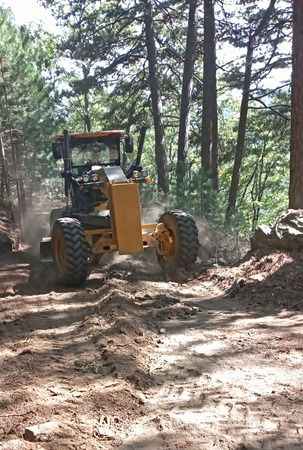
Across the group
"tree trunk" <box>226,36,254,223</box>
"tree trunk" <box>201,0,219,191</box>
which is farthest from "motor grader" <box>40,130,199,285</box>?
"tree trunk" <box>226,36,254,223</box>

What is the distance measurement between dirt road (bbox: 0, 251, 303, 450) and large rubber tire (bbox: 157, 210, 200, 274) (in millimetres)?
1032

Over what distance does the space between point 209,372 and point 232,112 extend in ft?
117

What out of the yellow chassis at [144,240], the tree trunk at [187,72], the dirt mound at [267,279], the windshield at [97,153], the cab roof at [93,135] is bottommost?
the dirt mound at [267,279]

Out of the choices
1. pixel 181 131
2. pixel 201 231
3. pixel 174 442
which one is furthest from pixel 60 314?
pixel 181 131

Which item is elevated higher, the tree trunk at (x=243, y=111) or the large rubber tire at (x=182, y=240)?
the tree trunk at (x=243, y=111)

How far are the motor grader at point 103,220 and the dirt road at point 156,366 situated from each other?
916 mm

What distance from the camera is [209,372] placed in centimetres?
491

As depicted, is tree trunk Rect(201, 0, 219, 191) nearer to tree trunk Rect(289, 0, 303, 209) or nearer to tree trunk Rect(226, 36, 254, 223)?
tree trunk Rect(226, 36, 254, 223)

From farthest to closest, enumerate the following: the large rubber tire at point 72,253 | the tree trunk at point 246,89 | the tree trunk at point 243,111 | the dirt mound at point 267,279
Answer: the tree trunk at point 243,111 → the tree trunk at point 246,89 → the large rubber tire at point 72,253 → the dirt mound at point 267,279

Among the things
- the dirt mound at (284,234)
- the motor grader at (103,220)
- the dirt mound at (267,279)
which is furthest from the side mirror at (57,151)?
the dirt mound at (284,234)

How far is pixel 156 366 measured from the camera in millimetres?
5109

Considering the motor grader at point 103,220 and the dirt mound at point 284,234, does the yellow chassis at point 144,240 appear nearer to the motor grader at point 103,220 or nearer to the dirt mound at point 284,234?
the motor grader at point 103,220

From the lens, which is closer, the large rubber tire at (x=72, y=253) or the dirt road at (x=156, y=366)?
the dirt road at (x=156, y=366)

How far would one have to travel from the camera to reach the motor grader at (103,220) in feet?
30.1
